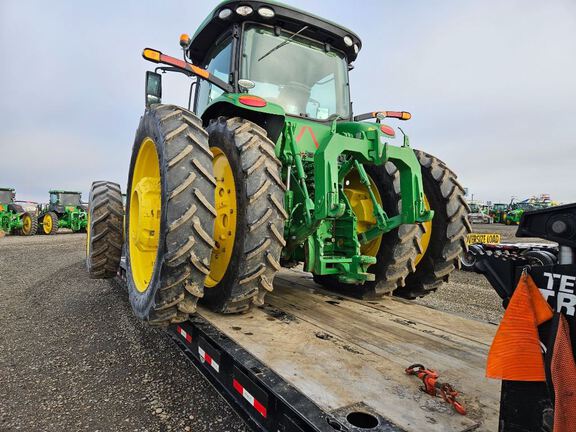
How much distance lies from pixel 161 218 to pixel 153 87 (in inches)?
69.8

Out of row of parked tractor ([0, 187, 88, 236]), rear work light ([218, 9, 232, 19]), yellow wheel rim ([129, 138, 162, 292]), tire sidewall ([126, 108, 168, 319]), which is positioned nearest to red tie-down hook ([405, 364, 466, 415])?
tire sidewall ([126, 108, 168, 319])

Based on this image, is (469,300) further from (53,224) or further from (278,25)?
(53,224)

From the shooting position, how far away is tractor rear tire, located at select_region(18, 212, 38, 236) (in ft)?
61.5

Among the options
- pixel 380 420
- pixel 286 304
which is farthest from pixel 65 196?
pixel 380 420

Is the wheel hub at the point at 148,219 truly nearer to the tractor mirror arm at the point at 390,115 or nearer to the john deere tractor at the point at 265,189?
the john deere tractor at the point at 265,189

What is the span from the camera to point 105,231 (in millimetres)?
3820

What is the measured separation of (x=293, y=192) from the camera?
2.95m

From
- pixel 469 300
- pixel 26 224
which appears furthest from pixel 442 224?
pixel 26 224

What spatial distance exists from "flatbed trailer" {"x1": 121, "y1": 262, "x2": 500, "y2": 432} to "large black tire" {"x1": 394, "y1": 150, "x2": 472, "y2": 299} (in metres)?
0.46

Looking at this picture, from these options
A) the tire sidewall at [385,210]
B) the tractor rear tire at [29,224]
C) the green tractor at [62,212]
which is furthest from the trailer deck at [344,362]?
the tractor rear tire at [29,224]

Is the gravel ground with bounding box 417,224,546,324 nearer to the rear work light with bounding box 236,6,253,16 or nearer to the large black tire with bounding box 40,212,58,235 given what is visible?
the rear work light with bounding box 236,6,253,16

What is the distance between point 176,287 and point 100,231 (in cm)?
209

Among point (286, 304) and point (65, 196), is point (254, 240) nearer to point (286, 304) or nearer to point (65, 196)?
point (286, 304)

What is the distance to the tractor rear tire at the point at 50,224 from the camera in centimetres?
1828
